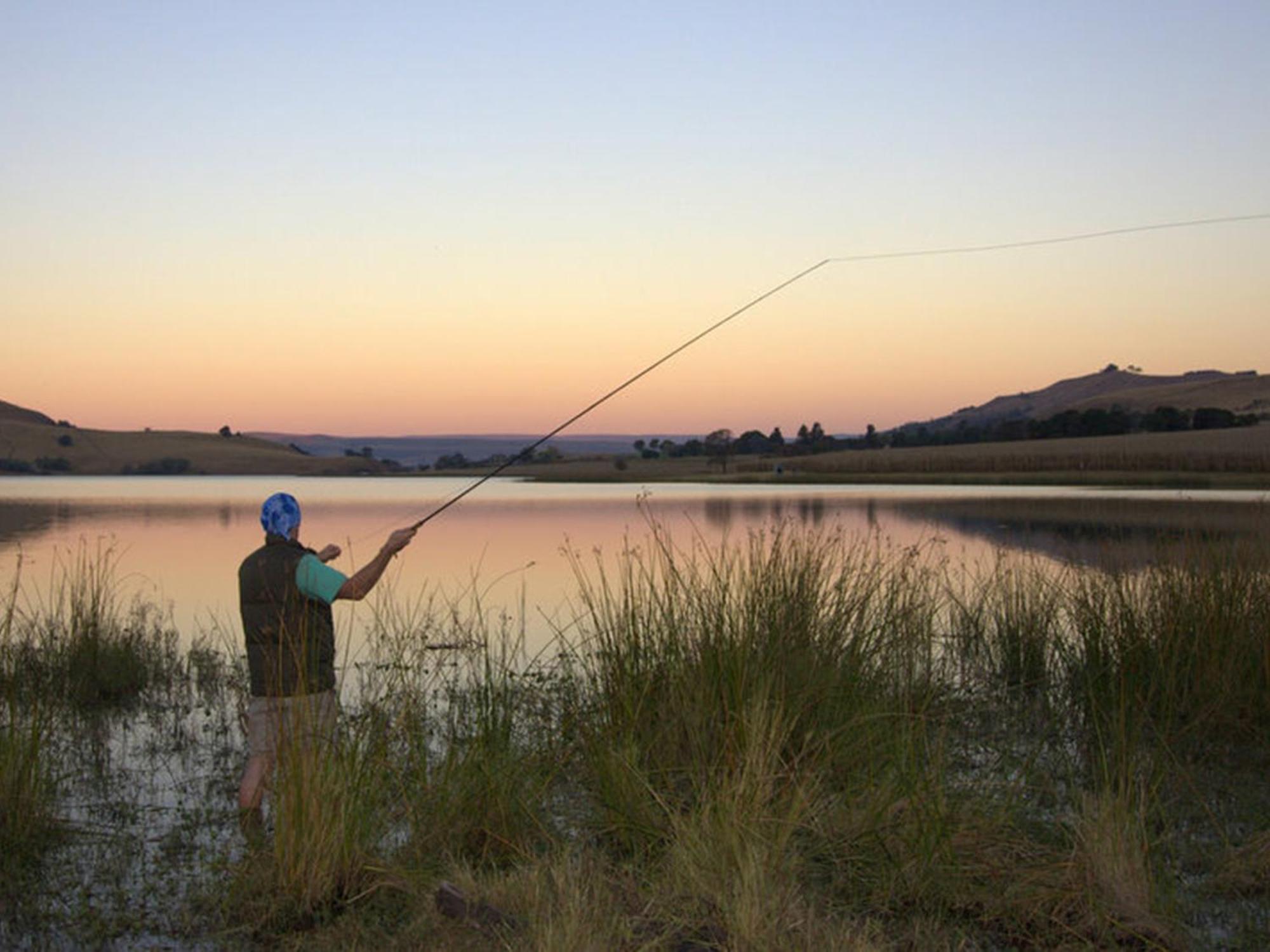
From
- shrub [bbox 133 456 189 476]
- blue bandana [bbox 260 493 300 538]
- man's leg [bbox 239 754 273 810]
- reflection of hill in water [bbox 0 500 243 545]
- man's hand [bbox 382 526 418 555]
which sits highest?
shrub [bbox 133 456 189 476]

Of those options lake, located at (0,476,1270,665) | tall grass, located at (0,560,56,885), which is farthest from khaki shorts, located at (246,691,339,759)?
lake, located at (0,476,1270,665)

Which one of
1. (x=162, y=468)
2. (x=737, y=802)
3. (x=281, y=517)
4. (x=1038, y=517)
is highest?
(x=162, y=468)

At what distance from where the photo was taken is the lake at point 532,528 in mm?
15242

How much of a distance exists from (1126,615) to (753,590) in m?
3.06

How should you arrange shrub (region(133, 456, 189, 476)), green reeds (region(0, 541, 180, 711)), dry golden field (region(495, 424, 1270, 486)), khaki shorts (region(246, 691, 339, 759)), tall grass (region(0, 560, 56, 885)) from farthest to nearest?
shrub (region(133, 456, 189, 476)) → dry golden field (region(495, 424, 1270, 486)) → green reeds (region(0, 541, 180, 711)) → tall grass (region(0, 560, 56, 885)) → khaki shorts (region(246, 691, 339, 759))

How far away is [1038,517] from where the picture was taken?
97.5ft

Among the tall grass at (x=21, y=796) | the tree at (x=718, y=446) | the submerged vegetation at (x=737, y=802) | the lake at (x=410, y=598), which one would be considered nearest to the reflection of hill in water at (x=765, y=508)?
the lake at (x=410, y=598)

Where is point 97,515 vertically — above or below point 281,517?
below

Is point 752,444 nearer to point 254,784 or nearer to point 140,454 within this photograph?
point 140,454

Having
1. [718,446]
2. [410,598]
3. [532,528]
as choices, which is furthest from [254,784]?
[718,446]

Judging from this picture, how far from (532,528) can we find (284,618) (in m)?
24.5

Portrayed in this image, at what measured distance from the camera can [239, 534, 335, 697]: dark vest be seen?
18.8 ft

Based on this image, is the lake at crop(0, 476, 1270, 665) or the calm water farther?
the calm water

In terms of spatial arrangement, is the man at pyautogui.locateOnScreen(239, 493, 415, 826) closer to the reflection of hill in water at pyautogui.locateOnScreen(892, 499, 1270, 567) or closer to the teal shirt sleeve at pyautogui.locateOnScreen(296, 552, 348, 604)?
the teal shirt sleeve at pyautogui.locateOnScreen(296, 552, 348, 604)
